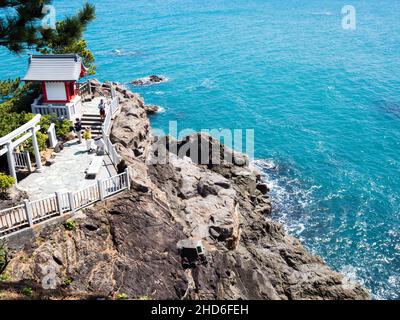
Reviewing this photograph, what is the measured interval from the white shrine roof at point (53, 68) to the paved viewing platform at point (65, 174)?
620cm

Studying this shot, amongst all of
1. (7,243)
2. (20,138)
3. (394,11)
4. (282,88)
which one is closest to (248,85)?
(282,88)

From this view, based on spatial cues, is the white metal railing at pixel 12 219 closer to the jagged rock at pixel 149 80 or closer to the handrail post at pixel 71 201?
the handrail post at pixel 71 201

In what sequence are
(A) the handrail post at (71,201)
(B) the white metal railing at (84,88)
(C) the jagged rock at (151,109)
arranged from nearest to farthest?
(A) the handrail post at (71,201) → (B) the white metal railing at (84,88) → (C) the jagged rock at (151,109)

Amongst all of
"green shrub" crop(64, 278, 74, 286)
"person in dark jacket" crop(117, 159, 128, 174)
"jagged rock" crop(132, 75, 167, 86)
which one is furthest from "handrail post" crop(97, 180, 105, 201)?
"jagged rock" crop(132, 75, 167, 86)

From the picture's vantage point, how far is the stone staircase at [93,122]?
3414 cm

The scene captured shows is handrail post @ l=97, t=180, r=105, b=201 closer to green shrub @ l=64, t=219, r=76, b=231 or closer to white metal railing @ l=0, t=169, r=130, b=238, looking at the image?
white metal railing @ l=0, t=169, r=130, b=238

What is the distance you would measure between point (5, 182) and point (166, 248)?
1009cm

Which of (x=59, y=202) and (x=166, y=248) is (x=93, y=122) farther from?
(x=166, y=248)

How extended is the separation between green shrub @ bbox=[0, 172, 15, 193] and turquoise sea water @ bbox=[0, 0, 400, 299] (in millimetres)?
26306

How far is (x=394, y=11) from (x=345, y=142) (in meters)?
94.4

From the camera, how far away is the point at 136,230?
2520cm

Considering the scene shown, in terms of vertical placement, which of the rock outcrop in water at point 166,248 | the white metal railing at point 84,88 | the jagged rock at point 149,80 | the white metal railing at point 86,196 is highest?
the white metal railing at point 84,88

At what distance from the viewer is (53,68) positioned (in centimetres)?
3381

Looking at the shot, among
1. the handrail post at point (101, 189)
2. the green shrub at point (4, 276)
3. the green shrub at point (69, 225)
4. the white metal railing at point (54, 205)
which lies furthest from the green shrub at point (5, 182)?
the green shrub at point (4, 276)
